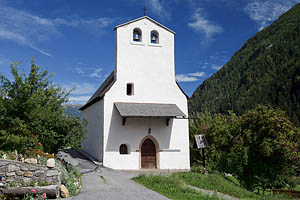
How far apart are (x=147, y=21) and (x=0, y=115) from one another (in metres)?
12.8

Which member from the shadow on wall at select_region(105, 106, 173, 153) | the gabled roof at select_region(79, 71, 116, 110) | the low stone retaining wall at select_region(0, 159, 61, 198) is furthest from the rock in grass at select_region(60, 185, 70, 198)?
the gabled roof at select_region(79, 71, 116, 110)

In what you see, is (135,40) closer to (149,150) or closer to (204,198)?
(149,150)

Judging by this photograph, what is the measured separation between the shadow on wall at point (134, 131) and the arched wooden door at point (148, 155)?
57cm

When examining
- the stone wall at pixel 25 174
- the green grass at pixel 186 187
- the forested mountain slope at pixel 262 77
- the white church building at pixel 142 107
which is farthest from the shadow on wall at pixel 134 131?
the forested mountain slope at pixel 262 77

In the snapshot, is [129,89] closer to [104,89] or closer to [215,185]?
[104,89]

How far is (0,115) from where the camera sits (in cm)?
1137

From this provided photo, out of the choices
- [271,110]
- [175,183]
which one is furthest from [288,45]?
[175,183]

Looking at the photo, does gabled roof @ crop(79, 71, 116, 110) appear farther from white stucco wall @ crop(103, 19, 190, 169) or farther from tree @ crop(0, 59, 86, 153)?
tree @ crop(0, 59, 86, 153)

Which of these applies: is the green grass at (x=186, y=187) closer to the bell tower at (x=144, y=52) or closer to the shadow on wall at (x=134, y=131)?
the shadow on wall at (x=134, y=131)

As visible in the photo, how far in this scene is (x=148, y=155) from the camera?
19594 mm

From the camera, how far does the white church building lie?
1875 cm

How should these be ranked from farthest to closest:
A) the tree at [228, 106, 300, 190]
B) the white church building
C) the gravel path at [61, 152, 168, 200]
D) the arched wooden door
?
the arched wooden door, the white church building, the tree at [228, 106, 300, 190], the gravel path at [61, 152, 168, 200]

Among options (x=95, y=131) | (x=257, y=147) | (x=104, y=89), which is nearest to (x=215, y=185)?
(x=257, y=147)

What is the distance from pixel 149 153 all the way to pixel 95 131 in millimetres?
4630
